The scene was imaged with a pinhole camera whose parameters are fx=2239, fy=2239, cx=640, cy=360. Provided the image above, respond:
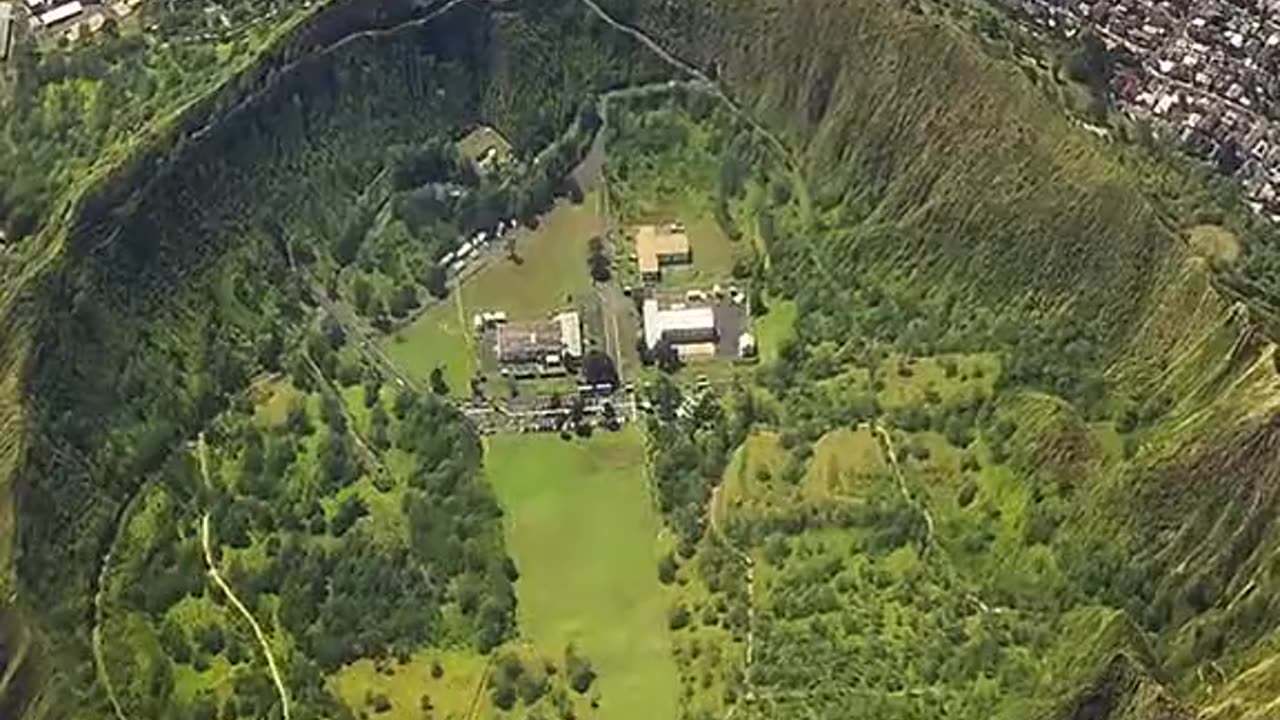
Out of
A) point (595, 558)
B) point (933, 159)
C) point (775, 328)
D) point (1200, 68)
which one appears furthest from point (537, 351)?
point (1200, 68)

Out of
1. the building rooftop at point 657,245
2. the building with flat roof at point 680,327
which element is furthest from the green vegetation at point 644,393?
the building with flat roof at point 680,327

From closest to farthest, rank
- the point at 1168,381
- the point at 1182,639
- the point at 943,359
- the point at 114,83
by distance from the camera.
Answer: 1. the point at 1182,639
2. the point at 1168,381
3. the point at 943,359
4. the point at 114,83

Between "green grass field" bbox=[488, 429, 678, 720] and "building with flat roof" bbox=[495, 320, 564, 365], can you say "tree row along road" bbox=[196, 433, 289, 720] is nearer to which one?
"green grass field" bbox=[488, 429, 678, 720]

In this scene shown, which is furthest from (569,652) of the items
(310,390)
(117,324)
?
(117,324)

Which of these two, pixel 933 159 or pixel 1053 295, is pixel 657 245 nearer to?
pixel 933 159

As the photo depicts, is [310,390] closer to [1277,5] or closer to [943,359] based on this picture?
[943,359]

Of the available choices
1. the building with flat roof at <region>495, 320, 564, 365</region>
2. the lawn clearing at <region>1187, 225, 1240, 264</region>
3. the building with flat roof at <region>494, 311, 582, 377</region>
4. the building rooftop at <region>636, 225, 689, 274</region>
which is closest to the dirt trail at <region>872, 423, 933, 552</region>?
the building rooftop at <region>636, 225, 689, 274</region>

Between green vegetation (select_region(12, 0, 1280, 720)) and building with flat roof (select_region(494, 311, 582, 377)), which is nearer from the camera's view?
green vegetation (select_region(12, 0, 1280, 720))

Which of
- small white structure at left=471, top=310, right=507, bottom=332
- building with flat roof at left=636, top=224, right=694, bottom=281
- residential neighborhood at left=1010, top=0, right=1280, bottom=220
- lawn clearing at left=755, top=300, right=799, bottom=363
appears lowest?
lawn clearing at left=755, top=300, right=799, bottom=363
